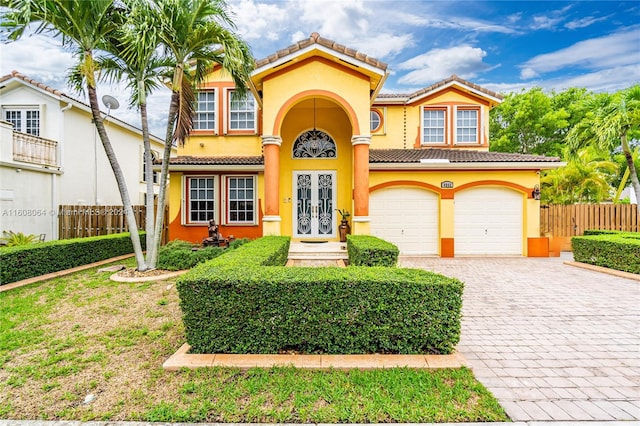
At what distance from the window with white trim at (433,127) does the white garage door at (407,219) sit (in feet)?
11.1

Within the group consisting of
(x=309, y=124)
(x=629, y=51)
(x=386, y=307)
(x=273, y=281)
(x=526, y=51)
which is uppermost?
(x=526, y=51)

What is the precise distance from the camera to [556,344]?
445 centimetres

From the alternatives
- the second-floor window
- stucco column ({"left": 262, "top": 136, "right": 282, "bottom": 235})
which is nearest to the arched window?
stucco column ({"left": 262, "top": 136, "right": 282, "bottom": 235})

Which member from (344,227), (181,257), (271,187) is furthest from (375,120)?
(181,257)

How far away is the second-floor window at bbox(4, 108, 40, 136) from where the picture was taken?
13.5 metres

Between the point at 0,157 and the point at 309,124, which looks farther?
the point at 309,124

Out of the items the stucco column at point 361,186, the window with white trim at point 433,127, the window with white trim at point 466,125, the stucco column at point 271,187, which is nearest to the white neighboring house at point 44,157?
the stucco column at point 271,187

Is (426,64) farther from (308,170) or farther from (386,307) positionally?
(386,307)

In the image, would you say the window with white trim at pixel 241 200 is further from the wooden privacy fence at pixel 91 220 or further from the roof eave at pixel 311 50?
the roof eave at pixel 311 50

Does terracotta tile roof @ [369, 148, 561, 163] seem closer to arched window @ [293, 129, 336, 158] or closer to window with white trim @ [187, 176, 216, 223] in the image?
arched window @ [293, 129, 336, 158]

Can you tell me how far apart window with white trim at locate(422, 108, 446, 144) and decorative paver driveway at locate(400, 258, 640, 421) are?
770 centimetres

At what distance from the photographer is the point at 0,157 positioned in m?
11.0

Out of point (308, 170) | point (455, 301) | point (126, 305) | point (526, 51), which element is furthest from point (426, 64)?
point (126, 305)

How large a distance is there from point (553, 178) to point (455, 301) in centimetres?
1746
